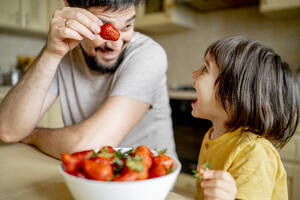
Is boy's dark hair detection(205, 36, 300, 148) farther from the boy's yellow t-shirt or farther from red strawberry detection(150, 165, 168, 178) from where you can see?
red strawberry detection(150, 165, 168, 178)

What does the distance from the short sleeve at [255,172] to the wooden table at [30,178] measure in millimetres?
149

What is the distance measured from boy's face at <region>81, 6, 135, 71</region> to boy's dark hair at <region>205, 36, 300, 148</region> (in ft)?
1.49

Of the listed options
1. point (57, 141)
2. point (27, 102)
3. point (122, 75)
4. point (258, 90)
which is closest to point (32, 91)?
point (27, 102)

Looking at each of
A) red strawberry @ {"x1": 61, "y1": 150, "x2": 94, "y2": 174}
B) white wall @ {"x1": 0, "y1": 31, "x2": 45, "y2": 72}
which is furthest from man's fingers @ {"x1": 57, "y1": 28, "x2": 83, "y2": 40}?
white wall @ {"x1": 0, "y1": 31, "x2": 45, "y2": 72}

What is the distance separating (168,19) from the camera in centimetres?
278

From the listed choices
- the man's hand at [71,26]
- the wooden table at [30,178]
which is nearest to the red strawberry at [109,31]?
the man's hand at [71,26]

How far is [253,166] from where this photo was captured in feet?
2.15

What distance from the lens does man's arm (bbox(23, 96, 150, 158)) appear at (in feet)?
3.05

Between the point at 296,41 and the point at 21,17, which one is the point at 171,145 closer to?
the point at 296,41

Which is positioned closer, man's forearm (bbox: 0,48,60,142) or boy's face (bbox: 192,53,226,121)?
boy's face (bbox: 192,53,226,121)

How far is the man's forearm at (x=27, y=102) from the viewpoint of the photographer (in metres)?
1.04

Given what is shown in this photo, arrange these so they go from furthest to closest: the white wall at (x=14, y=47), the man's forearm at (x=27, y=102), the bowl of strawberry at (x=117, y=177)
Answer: the white wall at (x=14, y=47) → the man's forearm at (x=27, y=102) → the bowl of strawberry at (x=117, y=177)

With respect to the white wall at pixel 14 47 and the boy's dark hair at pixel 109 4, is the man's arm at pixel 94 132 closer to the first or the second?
the boy's dark hair at pixel 109 4

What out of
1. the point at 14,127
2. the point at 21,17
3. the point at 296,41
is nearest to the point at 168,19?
the point at 296,41
